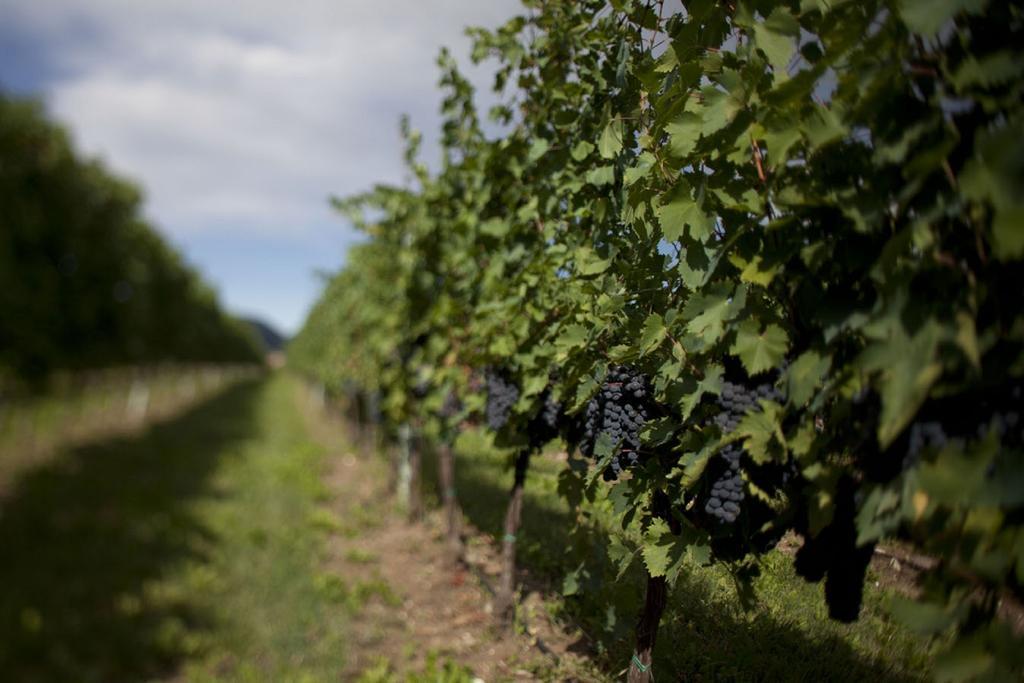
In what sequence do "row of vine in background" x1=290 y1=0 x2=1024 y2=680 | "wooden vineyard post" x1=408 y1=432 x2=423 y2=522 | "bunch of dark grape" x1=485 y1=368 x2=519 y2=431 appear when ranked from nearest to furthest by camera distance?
"row of vine in background" x1=290 y1=0 x2=1024 y2=680, "bunch of dark grape" x1=485 y1=368 x2=519 y2=431, "wooden vineyard post" x1=408 y1=432 x2=423 y2=522

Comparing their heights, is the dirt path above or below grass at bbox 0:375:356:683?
above

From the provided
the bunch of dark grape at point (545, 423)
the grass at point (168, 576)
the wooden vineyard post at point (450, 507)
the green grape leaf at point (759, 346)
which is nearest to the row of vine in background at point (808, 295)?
the green grape leaf at point (759, 346)

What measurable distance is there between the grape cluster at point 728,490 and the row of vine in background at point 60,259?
17285mm

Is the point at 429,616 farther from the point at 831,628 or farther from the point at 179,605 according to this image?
the point at 831,628

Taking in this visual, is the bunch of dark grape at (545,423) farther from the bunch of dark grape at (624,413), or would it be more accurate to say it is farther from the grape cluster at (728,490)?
the grape cluster at (728,490)

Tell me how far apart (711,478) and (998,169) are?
1.18 meters

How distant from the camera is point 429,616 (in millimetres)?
5301

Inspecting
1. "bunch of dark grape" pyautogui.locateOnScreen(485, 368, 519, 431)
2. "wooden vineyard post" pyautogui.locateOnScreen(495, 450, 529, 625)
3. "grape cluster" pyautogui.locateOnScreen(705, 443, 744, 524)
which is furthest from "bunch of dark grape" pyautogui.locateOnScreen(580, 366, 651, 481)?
"wooden vineyard post" pyautogui.locateOnScreen(495, 450, 529, 625)

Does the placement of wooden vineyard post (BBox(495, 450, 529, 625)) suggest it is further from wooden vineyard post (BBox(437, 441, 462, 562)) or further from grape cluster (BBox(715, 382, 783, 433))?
grape cluster (BBox(715, 382, 783, 433))

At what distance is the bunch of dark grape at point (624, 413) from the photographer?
7.86ft

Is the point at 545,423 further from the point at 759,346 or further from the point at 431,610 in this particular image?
the point at 431,610

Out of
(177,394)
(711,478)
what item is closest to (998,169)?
(711,478)

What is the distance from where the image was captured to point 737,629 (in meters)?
2.31

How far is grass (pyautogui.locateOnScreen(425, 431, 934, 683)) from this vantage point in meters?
1.95
